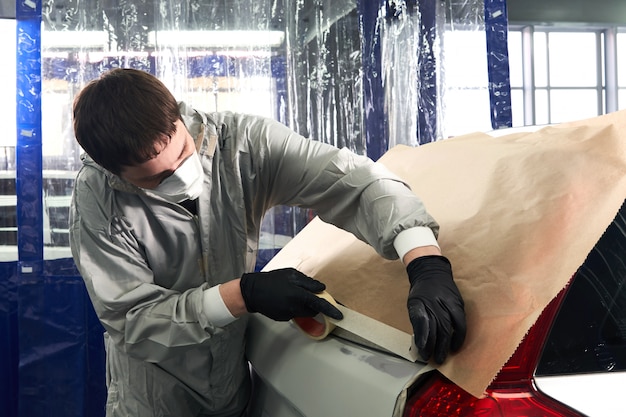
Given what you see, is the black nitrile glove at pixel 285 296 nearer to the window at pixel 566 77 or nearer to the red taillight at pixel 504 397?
the red taillight at pixel 504 397

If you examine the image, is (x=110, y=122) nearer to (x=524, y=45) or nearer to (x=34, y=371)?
(x=34, y=371)

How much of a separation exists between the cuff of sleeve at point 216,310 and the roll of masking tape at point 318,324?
14cm

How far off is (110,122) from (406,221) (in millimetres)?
647

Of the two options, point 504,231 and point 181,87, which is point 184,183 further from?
point 181,87

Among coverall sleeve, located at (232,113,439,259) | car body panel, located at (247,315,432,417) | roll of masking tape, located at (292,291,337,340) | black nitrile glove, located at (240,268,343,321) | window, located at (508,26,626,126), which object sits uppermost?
window, located at (508,26,626,126)

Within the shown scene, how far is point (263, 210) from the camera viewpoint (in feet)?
5.52

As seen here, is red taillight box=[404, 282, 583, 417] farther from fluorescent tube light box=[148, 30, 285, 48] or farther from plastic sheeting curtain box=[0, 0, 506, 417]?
fluorescent tube light box=[148, 30, 285, 48]

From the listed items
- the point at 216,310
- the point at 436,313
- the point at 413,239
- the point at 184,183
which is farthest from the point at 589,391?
the point at 184,183

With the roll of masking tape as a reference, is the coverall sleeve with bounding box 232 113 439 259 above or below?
above

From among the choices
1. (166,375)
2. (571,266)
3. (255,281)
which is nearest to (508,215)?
(571,266)

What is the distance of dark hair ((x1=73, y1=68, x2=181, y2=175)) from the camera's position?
52.1 inches

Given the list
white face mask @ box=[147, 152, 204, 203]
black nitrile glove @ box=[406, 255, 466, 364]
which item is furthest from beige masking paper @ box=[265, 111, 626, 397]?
white face mask @ box=[147, 152, 204, 203]

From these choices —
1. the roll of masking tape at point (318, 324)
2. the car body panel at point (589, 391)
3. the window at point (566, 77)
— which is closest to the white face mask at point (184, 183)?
the roll of masking tape at point (318, 324)

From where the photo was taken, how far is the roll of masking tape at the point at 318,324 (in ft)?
3.96
